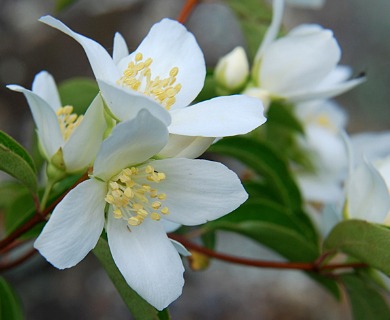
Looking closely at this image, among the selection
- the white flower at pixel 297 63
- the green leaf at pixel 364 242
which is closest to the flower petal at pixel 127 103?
the green leaf at pixel 364 242

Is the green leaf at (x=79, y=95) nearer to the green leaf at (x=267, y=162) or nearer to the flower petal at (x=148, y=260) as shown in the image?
the green leaf at (x=267, y=162)

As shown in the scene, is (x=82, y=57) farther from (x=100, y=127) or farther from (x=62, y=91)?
(x=100, y=127)

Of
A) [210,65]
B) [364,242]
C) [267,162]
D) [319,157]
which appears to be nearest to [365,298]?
[364,242]

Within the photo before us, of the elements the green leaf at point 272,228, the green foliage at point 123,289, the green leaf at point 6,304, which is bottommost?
the green leaf at point 272,228

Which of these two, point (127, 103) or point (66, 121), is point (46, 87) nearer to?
point (66, 121)

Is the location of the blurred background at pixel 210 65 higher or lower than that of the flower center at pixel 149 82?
lower

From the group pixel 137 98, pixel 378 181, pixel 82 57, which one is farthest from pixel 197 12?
pixel 137 98
